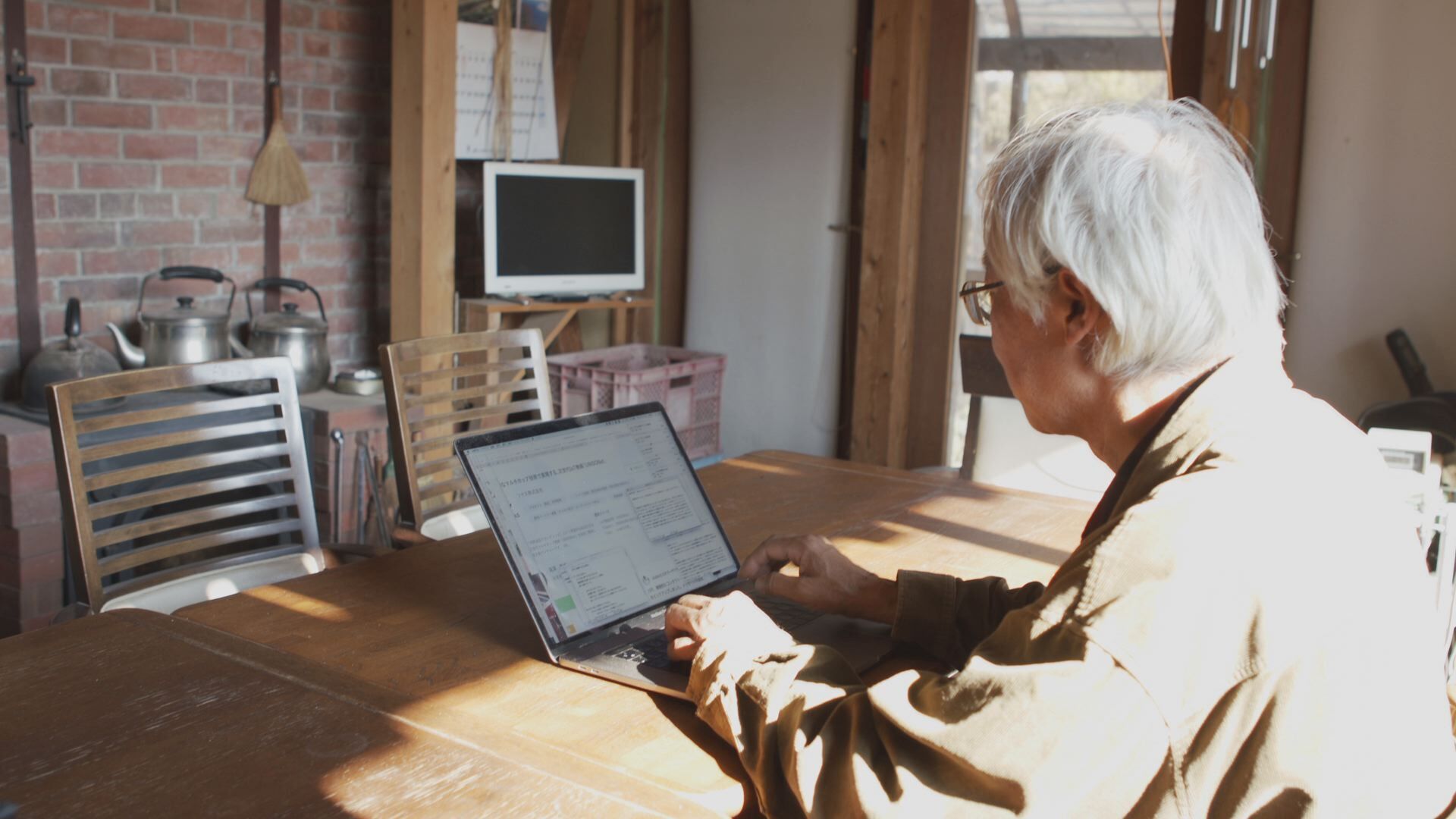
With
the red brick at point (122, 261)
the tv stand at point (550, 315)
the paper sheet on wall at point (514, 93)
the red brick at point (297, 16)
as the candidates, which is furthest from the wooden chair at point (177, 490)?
the paper sheet on wall at point (514, 93)

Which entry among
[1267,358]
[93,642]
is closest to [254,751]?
[93,642]

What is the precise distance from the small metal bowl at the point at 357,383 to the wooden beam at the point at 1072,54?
7.49 feet

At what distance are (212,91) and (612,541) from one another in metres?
2.89

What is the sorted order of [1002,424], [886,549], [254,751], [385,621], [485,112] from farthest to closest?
[485,112] < [1002,424] < [886,549] < [385,621] < [254,751]

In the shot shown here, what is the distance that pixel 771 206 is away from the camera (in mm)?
4730

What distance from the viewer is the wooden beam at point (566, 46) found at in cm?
470

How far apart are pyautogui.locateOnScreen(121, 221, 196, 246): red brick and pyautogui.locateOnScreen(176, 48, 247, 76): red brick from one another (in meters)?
0.45

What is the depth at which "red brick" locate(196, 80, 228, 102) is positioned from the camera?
3.79 meters

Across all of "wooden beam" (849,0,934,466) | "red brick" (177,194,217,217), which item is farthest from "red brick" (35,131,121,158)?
"wooden beam" (849,0,934,466)

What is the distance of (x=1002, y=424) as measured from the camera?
268 cm

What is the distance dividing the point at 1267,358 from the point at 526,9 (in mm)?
3859

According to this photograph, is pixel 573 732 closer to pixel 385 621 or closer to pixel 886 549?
pixel 385 621

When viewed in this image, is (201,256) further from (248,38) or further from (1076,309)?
(1076,309)

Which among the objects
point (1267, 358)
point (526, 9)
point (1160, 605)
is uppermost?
point (526, 9)
